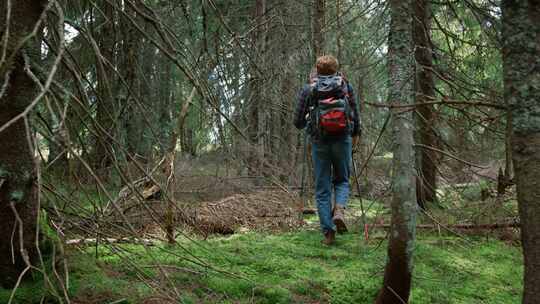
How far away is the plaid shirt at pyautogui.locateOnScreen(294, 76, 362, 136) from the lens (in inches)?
Result: 208

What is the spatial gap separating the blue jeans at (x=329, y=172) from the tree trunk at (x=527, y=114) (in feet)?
10.9

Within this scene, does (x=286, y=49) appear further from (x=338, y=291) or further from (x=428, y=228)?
(x=338, y=291)

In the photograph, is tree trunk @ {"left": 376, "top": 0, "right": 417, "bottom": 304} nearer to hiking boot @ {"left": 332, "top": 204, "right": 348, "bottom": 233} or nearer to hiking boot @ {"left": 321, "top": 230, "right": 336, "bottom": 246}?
hiking boot @ {"left": 321, "top": 230, "right": 336, "bottom": 246}

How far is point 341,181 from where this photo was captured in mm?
5637

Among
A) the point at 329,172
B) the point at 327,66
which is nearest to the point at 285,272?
the point at 329,172

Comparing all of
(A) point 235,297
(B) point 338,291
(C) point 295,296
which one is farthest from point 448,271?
(A) point 235,297

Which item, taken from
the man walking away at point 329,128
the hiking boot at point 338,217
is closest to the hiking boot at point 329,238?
the man walking away at point 329,128

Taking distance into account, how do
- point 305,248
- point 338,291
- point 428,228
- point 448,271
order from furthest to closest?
point 428,228, point 305,248, point 448,271, point 338,291

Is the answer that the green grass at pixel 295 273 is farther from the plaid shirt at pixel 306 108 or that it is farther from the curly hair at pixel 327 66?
the curly hair at pixel 327 66

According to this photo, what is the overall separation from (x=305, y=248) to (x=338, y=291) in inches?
51.7

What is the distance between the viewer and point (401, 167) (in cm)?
314

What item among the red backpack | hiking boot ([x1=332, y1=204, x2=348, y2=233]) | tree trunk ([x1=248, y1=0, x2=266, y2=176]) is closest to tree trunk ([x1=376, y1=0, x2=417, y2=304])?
the red backpack

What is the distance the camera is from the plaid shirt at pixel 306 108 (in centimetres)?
529

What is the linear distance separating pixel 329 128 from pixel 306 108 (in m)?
0.45
